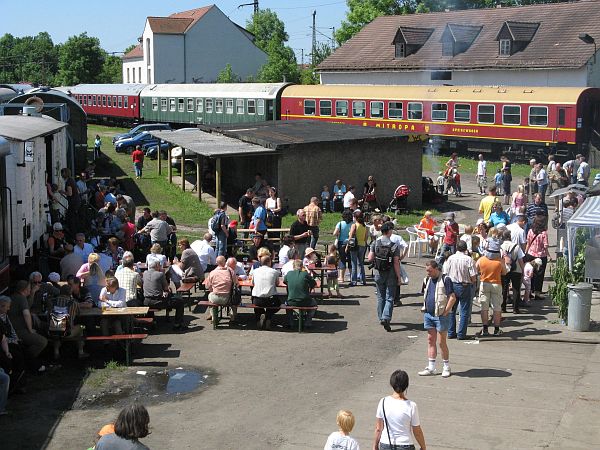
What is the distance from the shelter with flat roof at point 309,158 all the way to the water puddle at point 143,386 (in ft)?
42.5

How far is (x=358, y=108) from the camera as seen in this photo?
147 ft

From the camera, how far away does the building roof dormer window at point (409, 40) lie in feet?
181

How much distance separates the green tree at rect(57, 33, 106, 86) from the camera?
92625 mm

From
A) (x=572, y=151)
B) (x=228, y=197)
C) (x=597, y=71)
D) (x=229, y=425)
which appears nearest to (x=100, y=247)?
(x=229, y=425)

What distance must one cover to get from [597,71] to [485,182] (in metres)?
17.2

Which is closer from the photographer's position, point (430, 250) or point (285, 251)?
point (285, 251)

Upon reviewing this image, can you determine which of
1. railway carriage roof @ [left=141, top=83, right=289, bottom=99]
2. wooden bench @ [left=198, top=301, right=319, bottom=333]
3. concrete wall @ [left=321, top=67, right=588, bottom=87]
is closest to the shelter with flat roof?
wooden bench @ [left=198, top=301, right=319, bottom=333]

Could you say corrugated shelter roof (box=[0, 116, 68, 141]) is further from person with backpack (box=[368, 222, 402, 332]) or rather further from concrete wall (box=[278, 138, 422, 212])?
concrete wall (box=[278, 138, 422, 212])

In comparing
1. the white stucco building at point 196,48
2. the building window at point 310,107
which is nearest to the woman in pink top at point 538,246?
the building window at point 310,107

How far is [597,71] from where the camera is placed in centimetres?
4666

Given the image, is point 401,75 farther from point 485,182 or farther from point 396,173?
point 396,173

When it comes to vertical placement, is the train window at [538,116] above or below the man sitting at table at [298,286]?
above

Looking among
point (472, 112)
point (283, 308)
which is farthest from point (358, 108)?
Result: point (283, 308)

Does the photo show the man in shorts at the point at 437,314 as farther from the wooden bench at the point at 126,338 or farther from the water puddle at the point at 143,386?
→ the wooden bench at the point at 126,338
